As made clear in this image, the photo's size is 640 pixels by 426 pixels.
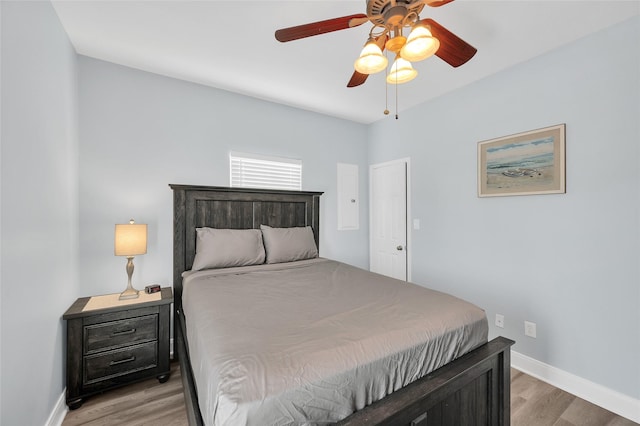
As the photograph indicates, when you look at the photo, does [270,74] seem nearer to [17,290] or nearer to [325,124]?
[325,124]

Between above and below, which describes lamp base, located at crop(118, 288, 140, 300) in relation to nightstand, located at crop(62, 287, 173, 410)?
above

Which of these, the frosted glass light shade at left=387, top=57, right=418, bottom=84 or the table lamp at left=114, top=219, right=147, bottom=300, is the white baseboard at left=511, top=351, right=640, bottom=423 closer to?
the frosted glass light shade at left=387, top=57, right=418, bottom=84

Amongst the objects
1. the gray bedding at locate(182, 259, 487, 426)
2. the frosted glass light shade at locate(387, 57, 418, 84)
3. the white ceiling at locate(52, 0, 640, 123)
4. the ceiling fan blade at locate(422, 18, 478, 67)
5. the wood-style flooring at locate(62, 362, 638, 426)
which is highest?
the white ceiling at locate(52, 0, 640, 123)

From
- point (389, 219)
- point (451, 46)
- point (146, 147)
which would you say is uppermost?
point (451, 46)

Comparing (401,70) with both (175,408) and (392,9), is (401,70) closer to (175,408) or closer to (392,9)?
(392,9)

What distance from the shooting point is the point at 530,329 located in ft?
7.54

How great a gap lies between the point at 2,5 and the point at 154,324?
2.02 meters

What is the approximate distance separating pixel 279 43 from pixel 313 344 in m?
2.15

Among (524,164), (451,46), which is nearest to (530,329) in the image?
(524,164)

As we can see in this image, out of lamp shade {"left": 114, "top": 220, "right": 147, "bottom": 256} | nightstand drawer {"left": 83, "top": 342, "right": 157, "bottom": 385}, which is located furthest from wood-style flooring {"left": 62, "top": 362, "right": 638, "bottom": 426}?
lamp shade {"left": 114, "top": 220, "right": 147, "bottom": 256}

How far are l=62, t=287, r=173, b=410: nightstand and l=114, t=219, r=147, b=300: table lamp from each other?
0.36 ft

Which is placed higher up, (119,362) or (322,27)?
(322,27)

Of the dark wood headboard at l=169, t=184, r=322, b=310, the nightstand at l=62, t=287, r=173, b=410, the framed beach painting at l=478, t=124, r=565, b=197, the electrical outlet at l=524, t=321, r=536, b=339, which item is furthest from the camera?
the dark wood headboard at l=169, t=184, r=322, b=310

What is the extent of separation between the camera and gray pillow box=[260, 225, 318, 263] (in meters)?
2.75
